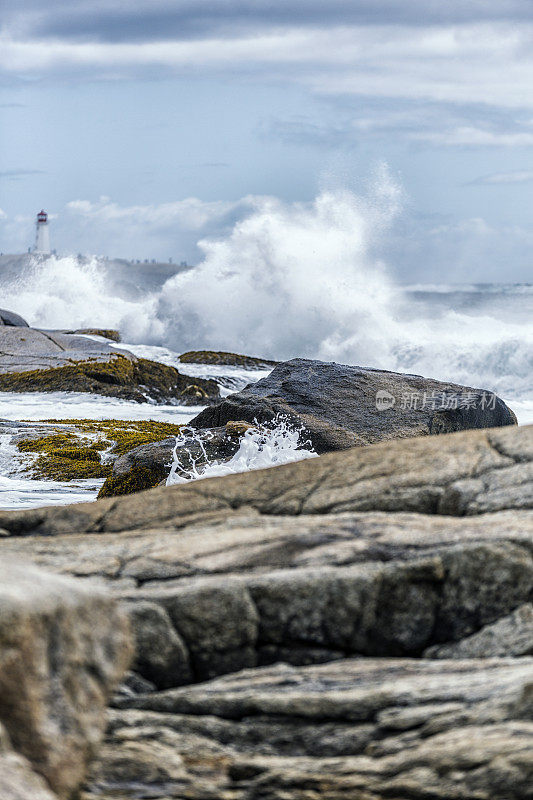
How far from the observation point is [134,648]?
4.00m

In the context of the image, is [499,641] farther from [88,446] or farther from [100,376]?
[100,376]

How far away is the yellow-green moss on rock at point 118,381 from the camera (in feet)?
73.7

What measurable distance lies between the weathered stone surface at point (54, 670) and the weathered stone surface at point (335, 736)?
20 centimetres

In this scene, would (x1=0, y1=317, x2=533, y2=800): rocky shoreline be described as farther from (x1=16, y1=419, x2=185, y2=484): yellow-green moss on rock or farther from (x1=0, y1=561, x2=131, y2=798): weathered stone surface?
(x1=16, y1=419, x2=185, y2=484): yellow-green moss on rock

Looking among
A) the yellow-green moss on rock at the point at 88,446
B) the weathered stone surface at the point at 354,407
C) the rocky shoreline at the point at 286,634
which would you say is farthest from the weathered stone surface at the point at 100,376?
the rocky shoreline at the point at 286,634

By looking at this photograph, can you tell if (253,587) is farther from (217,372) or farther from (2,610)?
(217,372)

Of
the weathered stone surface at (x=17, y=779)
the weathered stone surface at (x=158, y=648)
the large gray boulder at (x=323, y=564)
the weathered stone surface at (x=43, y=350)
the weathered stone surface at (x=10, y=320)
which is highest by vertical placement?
the weathered stone surface at (x=10, y=320)

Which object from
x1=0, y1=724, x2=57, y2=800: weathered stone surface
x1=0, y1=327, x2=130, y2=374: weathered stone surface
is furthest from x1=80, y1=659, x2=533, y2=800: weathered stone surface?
x1=0, y1=327, x2=130, y2=374: weathered stone surface

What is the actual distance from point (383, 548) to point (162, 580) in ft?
3.64

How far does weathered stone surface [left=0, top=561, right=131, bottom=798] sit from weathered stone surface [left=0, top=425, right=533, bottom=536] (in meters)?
1.55

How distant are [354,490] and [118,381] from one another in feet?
60.4

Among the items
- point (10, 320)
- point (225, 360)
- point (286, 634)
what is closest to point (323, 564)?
point (286, 634)

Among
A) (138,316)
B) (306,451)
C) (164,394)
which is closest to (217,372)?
(164,394)

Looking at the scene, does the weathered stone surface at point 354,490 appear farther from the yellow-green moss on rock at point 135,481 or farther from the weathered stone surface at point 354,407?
the weathered stone surface at point 354,407
